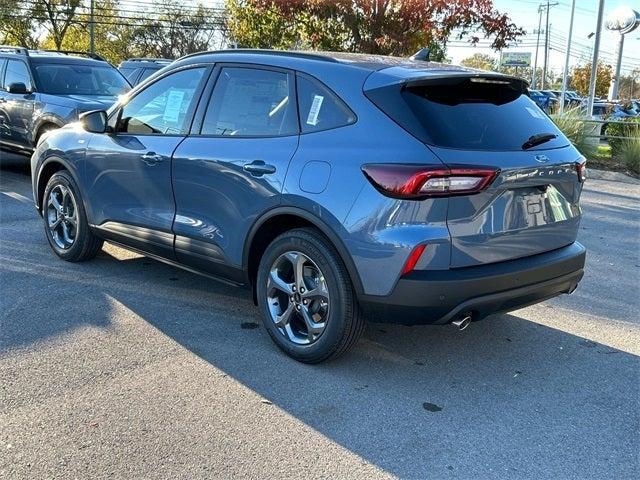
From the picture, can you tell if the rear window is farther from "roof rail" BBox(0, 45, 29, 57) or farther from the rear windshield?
"roof rail" BBox(0, 45, 29, 57)

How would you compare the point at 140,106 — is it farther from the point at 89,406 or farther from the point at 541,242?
the point at 541,242

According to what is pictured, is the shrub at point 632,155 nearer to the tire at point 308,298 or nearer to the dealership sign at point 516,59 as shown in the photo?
the tire at point 308,298

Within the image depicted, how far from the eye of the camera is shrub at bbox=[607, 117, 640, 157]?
13.2 meters

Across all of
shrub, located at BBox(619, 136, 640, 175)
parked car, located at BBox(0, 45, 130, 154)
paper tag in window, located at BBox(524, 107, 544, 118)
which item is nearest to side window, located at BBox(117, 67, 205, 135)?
paper tag in window, located at BBox(524, 107, 544, 118)

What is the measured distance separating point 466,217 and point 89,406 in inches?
84.6

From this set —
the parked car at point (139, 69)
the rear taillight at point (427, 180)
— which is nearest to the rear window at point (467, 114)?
the rear taillight at point (427, 180)

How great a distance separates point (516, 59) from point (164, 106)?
3332 inches

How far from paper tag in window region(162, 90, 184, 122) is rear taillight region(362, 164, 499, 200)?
1853mm

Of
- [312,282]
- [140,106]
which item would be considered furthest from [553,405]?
[140,106]

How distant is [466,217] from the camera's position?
336 cm

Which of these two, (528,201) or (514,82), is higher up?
(514,82)

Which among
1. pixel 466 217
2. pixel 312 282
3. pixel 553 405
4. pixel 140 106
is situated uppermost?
pixel 140 106

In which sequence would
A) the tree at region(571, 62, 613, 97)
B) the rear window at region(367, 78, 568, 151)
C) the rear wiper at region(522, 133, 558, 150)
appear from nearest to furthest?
the rear window at region(367, 78, 568, 151) < the rear wiper at region(522, 133, 558, 150) < the tree at region(571, 62, 613, 97)

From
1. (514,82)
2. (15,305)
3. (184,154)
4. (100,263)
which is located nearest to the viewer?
(514,82)
